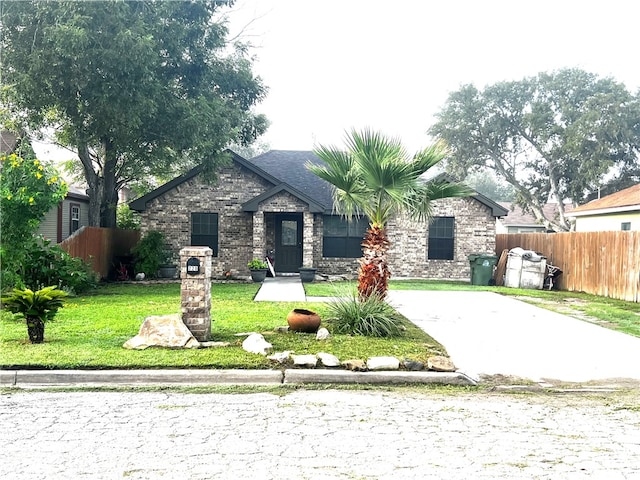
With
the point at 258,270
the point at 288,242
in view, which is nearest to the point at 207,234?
the point at 258,270

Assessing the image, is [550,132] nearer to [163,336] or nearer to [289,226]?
[289,226]

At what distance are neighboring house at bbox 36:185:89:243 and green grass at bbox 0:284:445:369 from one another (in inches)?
410

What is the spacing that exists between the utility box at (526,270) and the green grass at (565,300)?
0.75 m

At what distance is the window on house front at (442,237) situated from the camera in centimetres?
2231

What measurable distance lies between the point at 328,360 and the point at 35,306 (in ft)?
12.9

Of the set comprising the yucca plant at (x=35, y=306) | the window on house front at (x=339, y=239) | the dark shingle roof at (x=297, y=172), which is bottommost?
the yucca plant at (x=35, y=306)

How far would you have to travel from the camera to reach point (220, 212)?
21234mm

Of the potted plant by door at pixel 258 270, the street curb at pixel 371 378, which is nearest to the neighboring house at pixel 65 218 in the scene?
the potted plant by door at pixel 258 270

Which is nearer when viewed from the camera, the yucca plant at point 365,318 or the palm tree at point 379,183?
the yucca plant at point 365,318

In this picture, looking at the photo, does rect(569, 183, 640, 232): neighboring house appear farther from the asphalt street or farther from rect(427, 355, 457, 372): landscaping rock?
the asphalt street

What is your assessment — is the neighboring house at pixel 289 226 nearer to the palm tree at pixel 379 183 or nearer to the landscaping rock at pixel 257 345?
the palm tree at pixel 379 183

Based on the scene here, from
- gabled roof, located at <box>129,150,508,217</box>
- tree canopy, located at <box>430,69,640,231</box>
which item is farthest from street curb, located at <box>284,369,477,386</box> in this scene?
tree canopy, located at <box>430,69,640,231</box>

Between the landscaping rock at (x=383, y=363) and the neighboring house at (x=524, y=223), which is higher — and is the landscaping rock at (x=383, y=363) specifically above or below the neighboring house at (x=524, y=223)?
below

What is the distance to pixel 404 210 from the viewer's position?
10.2 metres
